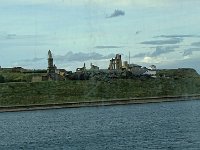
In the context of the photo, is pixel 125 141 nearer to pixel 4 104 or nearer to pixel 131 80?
pixel 4 104

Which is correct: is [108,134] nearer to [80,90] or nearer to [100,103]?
[100,103]

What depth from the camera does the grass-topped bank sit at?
17362 centimetres

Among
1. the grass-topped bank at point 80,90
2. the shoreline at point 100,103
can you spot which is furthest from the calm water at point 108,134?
the grass-topped bank at point 80,90

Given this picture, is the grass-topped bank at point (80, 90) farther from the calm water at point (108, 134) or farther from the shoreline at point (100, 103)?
the calm water at point (108, 134)

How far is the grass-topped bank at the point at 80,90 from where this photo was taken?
570 feet

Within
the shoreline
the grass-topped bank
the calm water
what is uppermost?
the grass-topped bank

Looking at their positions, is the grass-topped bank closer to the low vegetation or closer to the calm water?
the low vegetation

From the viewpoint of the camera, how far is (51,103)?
169000mm

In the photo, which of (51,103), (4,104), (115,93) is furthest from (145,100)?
(4,104)

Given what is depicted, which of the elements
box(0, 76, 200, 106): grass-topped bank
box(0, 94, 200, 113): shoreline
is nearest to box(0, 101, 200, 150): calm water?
box(0, 94, 200, 113): shoreline

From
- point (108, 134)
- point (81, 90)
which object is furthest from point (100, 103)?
point (108, 134)

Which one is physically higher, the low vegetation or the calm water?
the low vegetation

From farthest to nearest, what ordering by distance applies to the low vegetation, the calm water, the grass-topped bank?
the low vegetation
the grass-topped bank
the calm water

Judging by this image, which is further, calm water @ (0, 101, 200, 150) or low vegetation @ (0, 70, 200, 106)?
low vegetation @ (0, 70, 200, 106)
